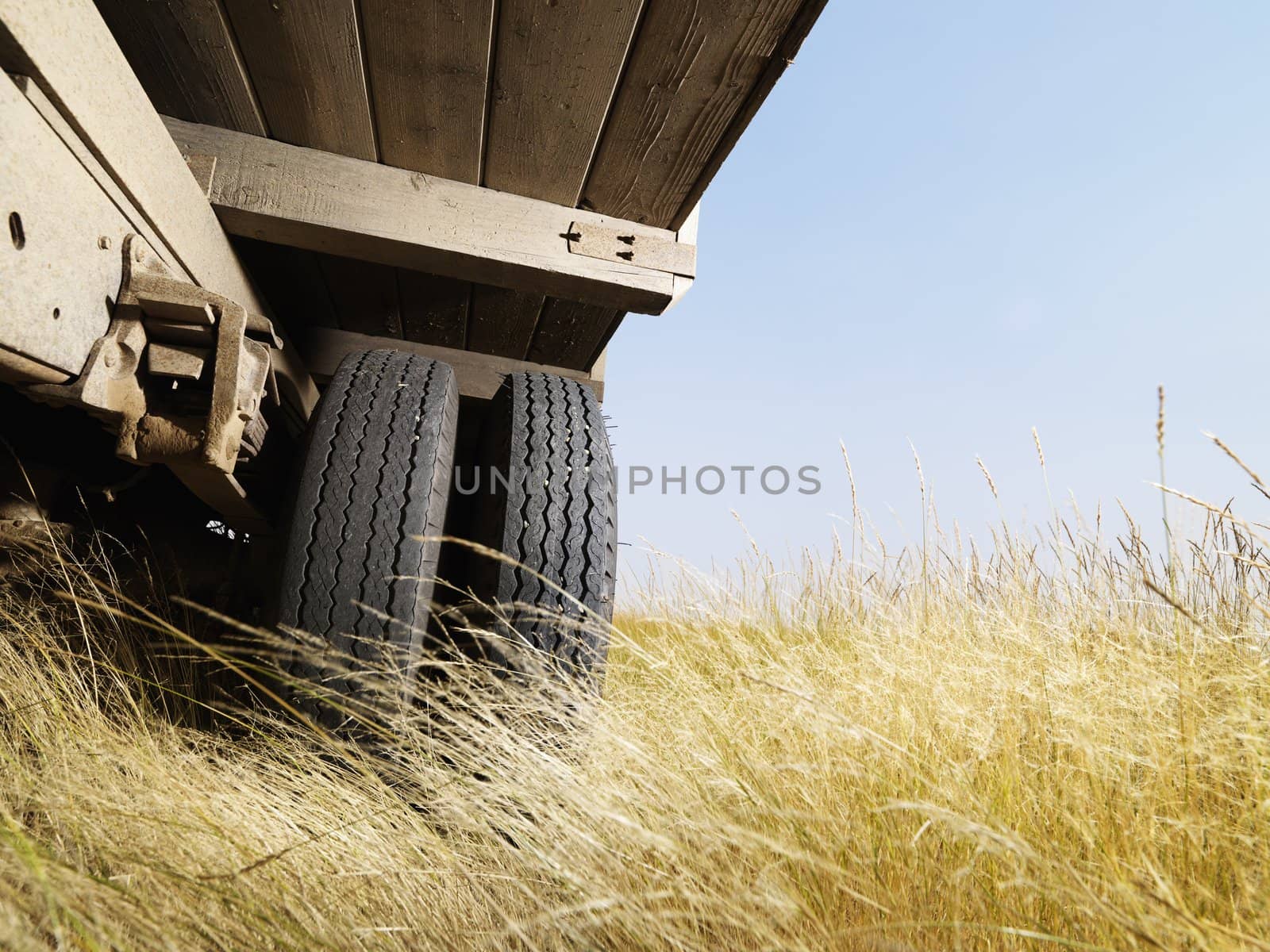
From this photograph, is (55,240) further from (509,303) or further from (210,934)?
(509,303)

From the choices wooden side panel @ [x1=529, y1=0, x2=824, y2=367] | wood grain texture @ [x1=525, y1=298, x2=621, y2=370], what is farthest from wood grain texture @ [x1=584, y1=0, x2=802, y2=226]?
wood grain texture @ [x1=525, y1=298, x2=621, y2=370]

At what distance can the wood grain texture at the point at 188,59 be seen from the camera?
1.62 meters

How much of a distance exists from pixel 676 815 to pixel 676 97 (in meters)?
1.61

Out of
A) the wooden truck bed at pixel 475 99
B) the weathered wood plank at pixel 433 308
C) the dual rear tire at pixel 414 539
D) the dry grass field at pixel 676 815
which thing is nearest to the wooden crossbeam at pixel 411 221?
the wooden truck bed at pixel 475 99

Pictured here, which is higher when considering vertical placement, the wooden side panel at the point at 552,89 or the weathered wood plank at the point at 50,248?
the wooden side panel at the point at 552,89

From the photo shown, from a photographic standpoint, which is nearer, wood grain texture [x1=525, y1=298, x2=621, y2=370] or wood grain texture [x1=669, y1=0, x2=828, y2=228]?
wood grain texture [x1=669, y1=0, x2=828, y2=228]

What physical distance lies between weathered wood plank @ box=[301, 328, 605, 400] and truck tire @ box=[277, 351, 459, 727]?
1200 mm

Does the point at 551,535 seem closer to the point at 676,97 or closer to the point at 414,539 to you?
the point at 414,539

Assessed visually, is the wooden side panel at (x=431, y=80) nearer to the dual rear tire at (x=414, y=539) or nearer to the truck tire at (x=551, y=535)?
the dual rear tire at (x=414, y=539)

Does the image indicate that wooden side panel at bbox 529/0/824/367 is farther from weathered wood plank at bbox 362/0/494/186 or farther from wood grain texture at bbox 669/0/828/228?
weathered wood plank at bbox 362/0/494/186

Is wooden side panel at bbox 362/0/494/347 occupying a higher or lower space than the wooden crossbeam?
higher

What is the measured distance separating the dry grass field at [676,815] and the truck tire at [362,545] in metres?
0.15

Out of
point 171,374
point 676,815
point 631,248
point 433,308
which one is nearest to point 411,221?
point 631,248

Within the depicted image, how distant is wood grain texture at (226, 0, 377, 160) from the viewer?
163cm
